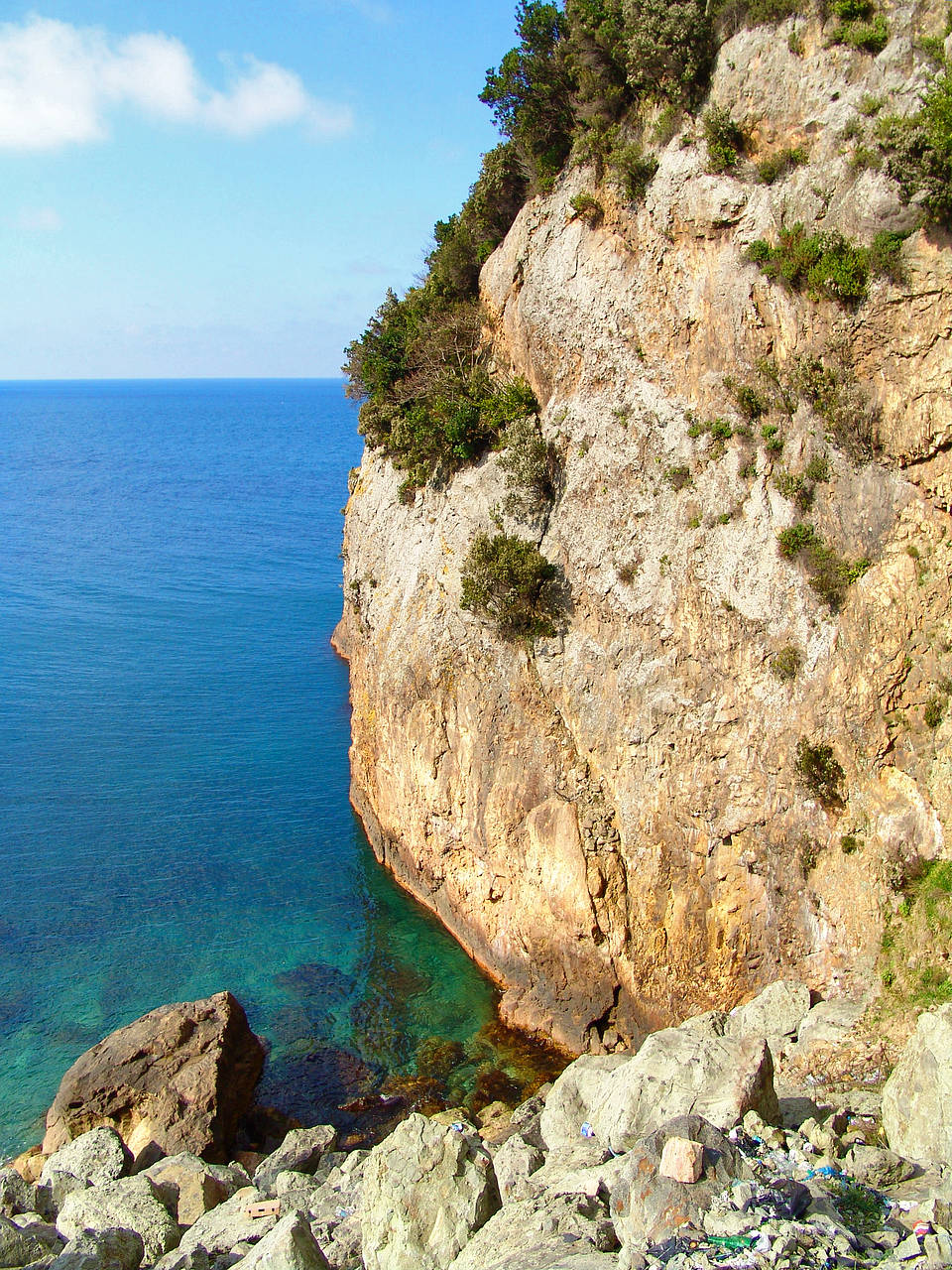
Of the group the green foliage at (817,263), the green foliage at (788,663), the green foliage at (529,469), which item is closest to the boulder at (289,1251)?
the green foliage at (788,663)

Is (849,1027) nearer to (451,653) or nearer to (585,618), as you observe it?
(585,618)

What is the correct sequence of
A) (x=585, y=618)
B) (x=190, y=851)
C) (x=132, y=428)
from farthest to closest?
(x=132, y=428)
(x=190, y=851)
(x=585, y=618)

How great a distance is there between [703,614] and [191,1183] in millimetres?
15148

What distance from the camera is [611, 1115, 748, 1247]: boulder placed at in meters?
10.2

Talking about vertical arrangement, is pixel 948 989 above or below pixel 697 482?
below

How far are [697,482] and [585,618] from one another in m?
4.17

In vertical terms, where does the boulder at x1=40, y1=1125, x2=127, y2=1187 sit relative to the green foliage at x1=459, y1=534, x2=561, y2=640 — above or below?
below

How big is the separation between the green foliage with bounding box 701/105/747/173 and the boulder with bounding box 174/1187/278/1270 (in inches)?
869

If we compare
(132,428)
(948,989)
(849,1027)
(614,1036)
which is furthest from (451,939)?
(132,428)

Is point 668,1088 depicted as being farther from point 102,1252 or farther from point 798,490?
point 798,490

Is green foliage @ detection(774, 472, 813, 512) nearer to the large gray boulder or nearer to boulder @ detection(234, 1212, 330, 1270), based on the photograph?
the large gray boulder

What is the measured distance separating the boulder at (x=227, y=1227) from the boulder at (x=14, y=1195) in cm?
322

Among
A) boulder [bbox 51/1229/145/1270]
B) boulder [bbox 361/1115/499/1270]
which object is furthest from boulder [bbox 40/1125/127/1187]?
boulder [bbox 361/1115/499/1270]

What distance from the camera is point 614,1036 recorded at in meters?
22.0
